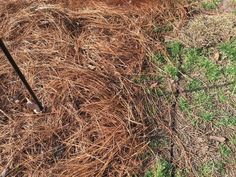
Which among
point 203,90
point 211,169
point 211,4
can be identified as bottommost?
point 211,169

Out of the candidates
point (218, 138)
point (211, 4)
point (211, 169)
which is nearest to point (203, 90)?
point (218, 138)

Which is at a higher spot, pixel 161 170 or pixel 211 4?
pixel 211 4

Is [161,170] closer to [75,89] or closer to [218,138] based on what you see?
[218,138]

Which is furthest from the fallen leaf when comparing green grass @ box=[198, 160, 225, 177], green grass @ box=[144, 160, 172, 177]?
green grass @ box=[144, 160, 172, 177]

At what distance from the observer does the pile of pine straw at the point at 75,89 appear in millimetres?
2205

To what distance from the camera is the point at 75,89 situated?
96.1 inches

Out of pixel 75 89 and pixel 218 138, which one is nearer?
pixel 218 138

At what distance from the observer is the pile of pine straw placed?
2.21 metres

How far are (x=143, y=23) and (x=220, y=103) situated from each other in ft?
2.70

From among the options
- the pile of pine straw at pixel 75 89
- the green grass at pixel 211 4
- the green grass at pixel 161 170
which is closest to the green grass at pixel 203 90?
the green grass at pixel 161 170

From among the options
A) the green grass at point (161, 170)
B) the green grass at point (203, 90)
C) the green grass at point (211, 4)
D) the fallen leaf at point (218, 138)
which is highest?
the green grass at point (211, 4)

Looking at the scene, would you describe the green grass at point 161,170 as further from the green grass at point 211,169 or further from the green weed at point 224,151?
the green weed at point 224,151

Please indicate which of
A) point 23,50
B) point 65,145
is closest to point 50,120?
point 65,145

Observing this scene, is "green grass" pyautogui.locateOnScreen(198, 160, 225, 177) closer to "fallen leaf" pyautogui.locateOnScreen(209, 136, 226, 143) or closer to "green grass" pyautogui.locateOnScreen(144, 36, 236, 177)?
"green grass" pyautogui.locateOnScreen(144, 36, 236, 177)
